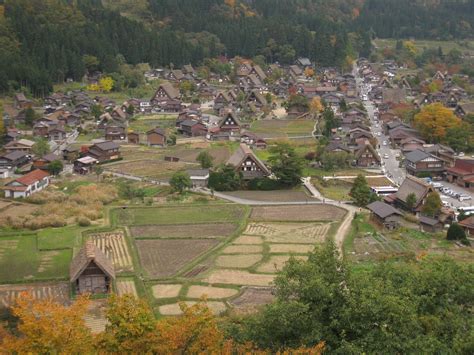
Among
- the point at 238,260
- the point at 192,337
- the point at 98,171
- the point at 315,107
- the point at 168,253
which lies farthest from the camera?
the point at 315,107

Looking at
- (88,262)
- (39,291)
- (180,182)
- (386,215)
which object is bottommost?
(180,182)

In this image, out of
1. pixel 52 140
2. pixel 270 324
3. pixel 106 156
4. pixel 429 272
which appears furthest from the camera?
pixel 52 140

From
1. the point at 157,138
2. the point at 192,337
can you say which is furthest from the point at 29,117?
the point at 192,337

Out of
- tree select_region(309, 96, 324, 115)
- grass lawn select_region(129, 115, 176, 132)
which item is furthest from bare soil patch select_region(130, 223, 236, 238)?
tree select_region(309, 96, 324, 115)

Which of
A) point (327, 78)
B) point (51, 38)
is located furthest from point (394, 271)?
point (327, 78)

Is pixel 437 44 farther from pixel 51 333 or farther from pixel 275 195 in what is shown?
pixel 51 333

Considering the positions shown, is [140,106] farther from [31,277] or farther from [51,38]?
[31,277]
